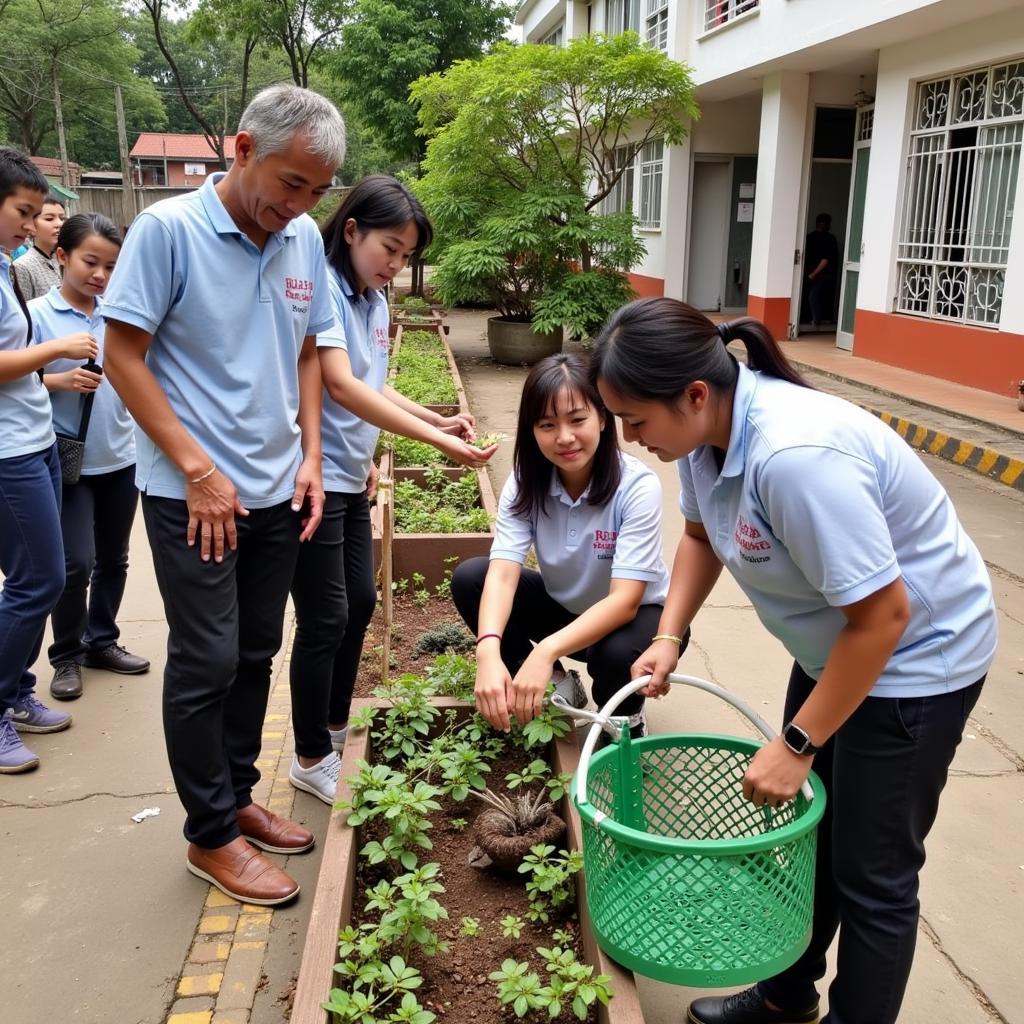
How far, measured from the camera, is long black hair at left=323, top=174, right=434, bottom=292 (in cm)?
276

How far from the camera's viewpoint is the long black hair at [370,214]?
9.04ft

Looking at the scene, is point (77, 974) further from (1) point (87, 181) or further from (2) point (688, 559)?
(1) point (87, 181)

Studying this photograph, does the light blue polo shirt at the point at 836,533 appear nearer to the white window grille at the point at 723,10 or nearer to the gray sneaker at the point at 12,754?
the gray sneaker at the point at 12,754

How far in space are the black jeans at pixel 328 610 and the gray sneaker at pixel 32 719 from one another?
3.27 ft

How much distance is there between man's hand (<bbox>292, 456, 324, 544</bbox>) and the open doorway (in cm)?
1203

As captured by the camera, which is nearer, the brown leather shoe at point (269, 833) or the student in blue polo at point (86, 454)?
the brown leather shoe at point (269, 833)

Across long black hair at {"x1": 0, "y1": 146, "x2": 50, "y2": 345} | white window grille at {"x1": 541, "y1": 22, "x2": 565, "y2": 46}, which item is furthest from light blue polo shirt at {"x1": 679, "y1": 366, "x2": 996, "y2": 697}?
white window grille at {"x1": 541, "y1": 22, "x2": 565, "y2": 46}

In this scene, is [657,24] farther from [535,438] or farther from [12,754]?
[12,754]

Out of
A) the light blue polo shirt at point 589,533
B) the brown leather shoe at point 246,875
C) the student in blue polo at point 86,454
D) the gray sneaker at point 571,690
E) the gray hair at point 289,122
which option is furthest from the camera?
the student in blue polo at point 86,454

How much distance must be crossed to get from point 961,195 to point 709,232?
7365 millimetres

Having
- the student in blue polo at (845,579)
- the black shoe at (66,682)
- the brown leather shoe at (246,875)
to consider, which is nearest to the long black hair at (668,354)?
the student in blue polo at (845,579)

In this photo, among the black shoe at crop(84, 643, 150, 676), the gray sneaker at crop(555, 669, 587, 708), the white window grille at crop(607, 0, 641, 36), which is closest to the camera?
A: the gray sneaker at crop(555, 669, 587, 708)

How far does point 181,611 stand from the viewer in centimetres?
228

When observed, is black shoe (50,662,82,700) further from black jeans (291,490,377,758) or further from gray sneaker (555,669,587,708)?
gray sneaker (555,669,587,708)
